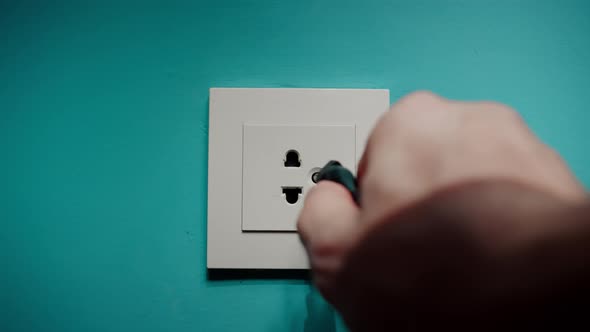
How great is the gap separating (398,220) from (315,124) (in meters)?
0.29

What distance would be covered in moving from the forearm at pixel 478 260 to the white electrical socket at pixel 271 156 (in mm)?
259

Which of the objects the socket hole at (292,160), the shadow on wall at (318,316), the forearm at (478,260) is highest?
the socket hole at (292,160)

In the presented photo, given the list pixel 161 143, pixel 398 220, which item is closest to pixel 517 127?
pixel 398 220

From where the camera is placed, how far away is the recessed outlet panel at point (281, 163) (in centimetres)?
43

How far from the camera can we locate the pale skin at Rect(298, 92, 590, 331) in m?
0.15

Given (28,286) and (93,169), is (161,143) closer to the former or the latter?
(93,169)

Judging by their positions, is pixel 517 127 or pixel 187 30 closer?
pixel 517 127

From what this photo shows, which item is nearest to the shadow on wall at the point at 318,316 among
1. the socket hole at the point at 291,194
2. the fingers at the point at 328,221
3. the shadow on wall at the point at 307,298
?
the shadow on wall at the point at 307,298

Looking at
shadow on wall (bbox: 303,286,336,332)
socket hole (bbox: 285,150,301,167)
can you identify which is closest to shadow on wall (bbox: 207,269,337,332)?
shadow on wall (bbox: 303,286,336,332)

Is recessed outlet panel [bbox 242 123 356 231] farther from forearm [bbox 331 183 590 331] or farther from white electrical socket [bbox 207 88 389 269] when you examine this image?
forearm [bbox 331 183 590 331]

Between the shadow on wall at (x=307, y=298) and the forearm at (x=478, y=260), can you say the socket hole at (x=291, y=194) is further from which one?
the forearm at (x=478, y=260)

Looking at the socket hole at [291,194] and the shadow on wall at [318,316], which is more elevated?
the socket hole at [291,194]

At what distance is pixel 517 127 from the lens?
0.19m

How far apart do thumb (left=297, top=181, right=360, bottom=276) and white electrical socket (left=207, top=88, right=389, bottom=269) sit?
18 cm
